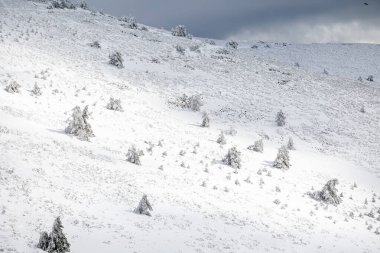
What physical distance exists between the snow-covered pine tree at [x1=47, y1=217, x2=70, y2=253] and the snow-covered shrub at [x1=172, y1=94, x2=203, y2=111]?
2968 cm

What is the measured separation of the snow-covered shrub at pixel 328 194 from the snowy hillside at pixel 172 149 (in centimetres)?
41

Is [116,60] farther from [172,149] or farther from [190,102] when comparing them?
[172,149]

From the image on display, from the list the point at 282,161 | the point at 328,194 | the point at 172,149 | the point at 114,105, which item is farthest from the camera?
the point at 114,105

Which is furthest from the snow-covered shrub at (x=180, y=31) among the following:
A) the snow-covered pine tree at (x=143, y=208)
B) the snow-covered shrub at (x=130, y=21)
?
the snow-covered pine tree at (x=143, y=208)

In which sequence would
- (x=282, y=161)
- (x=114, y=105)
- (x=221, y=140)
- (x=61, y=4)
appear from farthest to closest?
(x=61, y=4), (x=114, y=105), (x=221, y=140), (x=282, y=161)

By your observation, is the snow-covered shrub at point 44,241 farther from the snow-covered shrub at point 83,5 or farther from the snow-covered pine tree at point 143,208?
the snow-covered shrub at point 83,5

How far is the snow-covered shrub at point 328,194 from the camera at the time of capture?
1163 inches

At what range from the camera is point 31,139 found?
995 inches

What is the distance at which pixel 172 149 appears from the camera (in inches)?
1264

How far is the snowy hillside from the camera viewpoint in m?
19.4

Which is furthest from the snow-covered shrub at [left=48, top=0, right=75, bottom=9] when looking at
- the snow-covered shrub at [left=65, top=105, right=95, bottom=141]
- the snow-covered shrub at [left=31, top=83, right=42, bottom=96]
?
the snow-covered shrub at [left=65, top=105, right=95, bottom=141]

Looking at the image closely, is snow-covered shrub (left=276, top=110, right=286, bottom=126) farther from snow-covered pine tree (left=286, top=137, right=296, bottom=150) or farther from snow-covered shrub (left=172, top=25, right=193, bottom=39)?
snow-covered shrub (left=172, top=25, right=193, bottom=39)

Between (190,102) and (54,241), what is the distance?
30.6 metres

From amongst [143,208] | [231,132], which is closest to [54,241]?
[143,208]
